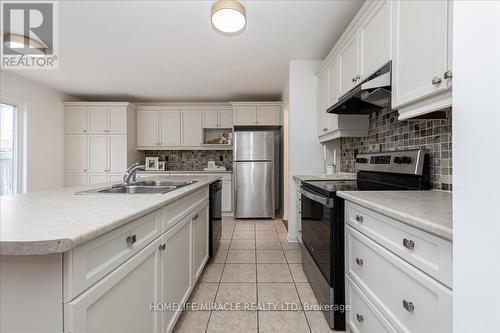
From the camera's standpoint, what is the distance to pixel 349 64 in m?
2.14

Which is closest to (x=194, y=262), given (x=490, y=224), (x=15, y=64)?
(x=490, y=224)

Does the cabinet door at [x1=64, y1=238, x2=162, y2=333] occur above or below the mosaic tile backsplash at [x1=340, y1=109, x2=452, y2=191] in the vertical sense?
below

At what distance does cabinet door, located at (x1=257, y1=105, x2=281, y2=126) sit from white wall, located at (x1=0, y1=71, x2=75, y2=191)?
379 centimetres

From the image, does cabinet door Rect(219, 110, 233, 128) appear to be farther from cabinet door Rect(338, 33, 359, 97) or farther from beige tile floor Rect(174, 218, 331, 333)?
cabinet door Rect(338, 33, 359, 97)

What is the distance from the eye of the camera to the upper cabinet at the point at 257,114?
4672mm

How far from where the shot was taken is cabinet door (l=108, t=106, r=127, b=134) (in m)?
4.73

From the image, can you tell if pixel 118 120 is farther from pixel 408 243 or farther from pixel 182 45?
pixel 408 243

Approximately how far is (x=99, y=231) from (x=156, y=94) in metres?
4.64

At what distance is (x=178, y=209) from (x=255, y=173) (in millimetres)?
3049

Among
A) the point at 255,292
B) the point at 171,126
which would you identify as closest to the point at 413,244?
the point at 255,292

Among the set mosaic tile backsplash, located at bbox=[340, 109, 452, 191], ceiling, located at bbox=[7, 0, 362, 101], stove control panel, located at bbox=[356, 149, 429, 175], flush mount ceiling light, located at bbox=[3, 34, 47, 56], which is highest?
ceiling, located at bbox=[7, 0, 362, 101]

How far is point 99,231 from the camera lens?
2.21 ft

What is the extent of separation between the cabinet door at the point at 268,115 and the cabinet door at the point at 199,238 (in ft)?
9.22

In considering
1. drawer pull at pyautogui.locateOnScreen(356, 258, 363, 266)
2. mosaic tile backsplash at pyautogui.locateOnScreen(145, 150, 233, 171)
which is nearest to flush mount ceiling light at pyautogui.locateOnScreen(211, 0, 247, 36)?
drawer pull at pyautogui.locateOnScreen(356, 258, 363, 266)
